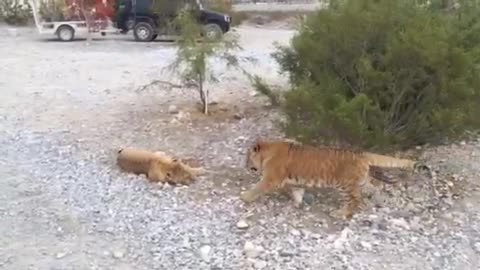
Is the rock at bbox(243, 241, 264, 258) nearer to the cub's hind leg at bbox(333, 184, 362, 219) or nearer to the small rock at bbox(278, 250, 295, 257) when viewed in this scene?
the small rock at bbox(278, 250, 295, 257)

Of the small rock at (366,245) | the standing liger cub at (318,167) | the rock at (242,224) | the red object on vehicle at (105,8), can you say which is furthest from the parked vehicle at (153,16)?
the small rock at (366,245)

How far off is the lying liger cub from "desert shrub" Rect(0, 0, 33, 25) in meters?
14.9

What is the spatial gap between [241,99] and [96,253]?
4367 millimetres

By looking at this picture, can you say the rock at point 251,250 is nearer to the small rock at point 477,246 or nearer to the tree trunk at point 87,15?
the small rock at point 477,246

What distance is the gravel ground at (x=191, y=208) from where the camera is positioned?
435 cm

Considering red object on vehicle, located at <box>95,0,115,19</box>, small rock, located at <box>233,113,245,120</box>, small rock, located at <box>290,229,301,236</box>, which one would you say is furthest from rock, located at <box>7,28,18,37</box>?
small rock, located at <box>290,229,301,236</box>

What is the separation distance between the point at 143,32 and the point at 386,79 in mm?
11315

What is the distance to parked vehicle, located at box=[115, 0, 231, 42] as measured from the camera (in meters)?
15.5

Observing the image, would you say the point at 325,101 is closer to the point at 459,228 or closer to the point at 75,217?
the point at 459,228

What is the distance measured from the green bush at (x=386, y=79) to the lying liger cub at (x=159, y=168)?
855 mm

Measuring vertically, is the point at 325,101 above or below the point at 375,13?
below

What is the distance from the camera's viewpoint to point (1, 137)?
706 centimetres

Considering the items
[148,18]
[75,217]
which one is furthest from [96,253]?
[148,18]

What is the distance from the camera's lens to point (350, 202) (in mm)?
4984
